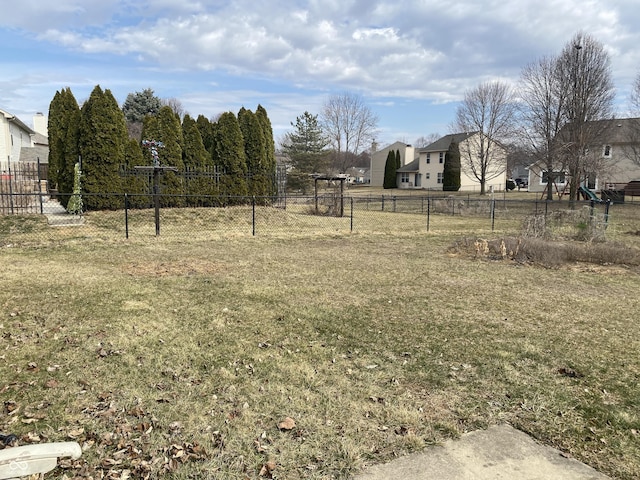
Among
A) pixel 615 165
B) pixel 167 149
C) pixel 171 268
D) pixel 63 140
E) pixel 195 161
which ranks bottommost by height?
pixel 171 268

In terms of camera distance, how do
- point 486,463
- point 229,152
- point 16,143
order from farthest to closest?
point 16,143, point 229,152, point 486,463

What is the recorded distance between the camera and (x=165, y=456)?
271cm

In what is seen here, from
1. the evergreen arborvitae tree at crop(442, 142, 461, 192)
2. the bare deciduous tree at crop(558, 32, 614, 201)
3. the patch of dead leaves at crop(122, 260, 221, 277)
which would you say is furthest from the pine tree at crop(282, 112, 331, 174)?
the patch of dead leaves at crop(122, 260, 221, 277)

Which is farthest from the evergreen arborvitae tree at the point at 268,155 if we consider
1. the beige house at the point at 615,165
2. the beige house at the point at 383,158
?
the beige house at the point at 383,158

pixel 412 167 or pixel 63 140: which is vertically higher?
pixel 412 167

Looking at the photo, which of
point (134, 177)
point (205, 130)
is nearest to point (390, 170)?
point (205, 130)

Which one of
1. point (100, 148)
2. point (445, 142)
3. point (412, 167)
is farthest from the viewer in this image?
point (412, 167)

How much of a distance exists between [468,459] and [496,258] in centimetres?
804

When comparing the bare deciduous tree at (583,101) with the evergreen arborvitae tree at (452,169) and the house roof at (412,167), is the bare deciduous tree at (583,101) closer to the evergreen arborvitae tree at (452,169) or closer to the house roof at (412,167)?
the evergreen arborvitae tree at (452,169)

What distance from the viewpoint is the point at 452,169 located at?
47406 mm

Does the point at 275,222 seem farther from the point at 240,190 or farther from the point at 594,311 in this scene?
the point at 594,311

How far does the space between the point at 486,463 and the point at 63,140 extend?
1734cm

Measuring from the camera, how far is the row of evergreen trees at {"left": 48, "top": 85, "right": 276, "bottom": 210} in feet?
47.2

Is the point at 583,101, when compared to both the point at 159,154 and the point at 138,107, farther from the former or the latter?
the point at 138,107
